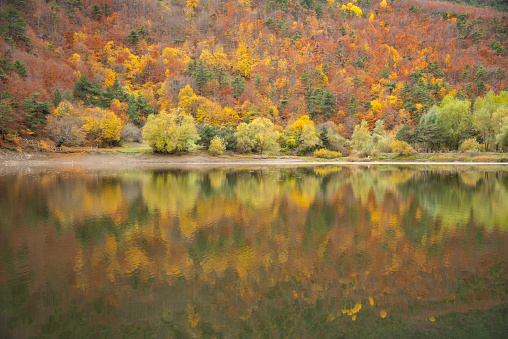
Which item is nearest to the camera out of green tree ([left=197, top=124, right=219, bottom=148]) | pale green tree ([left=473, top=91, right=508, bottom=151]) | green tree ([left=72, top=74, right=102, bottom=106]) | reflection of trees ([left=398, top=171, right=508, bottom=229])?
reflection of trees ([left=398, top=171, right=508, bottom=229])

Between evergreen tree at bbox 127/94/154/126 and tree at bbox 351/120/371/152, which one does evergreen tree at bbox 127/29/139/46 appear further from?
tree at bbox 351/120/371/152

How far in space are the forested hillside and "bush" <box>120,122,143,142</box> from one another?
5313 mm

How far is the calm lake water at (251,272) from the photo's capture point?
26.8ft

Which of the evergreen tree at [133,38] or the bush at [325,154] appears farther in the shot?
the evergreen tree at [133,38]

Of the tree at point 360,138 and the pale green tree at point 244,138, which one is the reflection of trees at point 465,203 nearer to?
the pale green tree at point 244,138

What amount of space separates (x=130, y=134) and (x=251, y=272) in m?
79.8

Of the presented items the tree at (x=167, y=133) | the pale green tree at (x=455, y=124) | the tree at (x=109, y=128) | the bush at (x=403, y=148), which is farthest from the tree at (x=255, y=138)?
the pale green tree at (x=455, y=124)

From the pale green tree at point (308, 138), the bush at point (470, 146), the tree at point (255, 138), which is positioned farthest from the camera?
the pale green tree at point (308, 138)

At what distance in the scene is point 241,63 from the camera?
156875 millimetres

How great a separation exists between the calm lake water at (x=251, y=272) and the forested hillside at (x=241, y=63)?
63.3 m

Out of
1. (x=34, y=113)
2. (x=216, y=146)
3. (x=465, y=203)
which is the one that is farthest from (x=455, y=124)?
(x=34, y=113)

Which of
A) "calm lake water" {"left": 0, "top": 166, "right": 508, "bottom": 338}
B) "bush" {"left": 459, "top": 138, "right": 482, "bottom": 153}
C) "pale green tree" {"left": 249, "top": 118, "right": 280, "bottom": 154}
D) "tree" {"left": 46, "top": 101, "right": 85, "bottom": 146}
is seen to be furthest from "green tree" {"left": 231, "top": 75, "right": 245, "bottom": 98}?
"calm lake water" {"left": 0, "top": 166, "right": 508, "bottom": 338}

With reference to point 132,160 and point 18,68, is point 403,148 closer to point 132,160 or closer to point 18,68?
point 132,160

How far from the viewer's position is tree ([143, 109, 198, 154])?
235 ft
